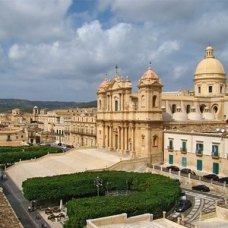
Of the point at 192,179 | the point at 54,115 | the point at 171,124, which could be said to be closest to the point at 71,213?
the point at 192,179

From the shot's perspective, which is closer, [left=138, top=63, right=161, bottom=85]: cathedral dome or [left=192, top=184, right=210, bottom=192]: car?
Answer: [left=192, top=184, right=210, bottom=192]: car

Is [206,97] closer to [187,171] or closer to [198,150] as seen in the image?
[198,150]

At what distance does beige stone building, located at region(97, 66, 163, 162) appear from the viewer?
184 ft

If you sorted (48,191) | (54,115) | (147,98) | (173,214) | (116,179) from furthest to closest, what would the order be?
(54,115) → (147,98) → (116,179) → (48,191) → (173,214)

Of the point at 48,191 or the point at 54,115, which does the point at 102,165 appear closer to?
the point at 48,191

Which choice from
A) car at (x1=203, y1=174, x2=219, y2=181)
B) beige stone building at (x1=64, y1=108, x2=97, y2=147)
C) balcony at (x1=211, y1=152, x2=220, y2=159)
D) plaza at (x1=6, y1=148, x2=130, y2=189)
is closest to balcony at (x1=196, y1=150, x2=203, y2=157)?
balcony at (x1=211, y1=152, x2=220, y2=159)

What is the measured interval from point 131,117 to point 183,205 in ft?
86.0

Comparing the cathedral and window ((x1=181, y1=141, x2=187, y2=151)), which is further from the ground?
the cathedral

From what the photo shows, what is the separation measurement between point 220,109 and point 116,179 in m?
36.5

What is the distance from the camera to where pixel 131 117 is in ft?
196

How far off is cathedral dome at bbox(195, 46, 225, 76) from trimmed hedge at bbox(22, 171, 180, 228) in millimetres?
39525

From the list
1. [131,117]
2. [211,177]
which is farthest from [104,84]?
[211,177]

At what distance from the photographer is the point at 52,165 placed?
57.4 m

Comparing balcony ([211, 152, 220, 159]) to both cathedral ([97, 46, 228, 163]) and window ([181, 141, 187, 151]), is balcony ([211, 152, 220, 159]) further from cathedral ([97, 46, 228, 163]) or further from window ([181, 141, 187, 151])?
cathedral ([97, 46, 228, 163])
